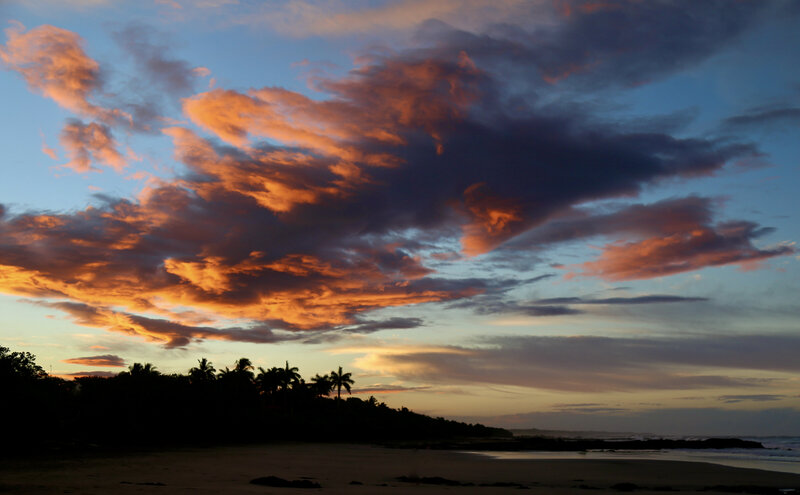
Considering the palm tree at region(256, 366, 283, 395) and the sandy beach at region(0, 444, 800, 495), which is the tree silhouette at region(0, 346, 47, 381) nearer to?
the sandy beach at region(0, 444, 800, 495)

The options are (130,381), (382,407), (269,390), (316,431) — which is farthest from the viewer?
(382,407)

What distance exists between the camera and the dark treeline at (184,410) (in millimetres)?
49062

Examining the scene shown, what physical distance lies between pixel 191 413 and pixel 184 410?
0.94m

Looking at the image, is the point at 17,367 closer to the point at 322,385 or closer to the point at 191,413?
the point at 191,413

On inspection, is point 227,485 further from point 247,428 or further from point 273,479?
point 247,428

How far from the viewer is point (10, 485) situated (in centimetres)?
2075

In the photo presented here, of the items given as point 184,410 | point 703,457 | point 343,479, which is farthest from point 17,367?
point 703,457

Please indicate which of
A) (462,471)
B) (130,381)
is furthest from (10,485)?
(130,381)

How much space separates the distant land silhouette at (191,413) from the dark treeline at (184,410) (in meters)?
0.11

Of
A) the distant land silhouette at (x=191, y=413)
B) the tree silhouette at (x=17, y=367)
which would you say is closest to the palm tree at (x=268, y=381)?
the distant land silhouette at (x=191, y=413)

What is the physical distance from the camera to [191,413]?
71.7m

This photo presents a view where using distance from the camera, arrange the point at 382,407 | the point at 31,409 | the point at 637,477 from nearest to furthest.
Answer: the point at 637,477
the point at 31,409
the point at 382,407

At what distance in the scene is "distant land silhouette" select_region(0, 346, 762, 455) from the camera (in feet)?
160

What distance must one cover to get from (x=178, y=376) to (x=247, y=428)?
26838 millimetres
